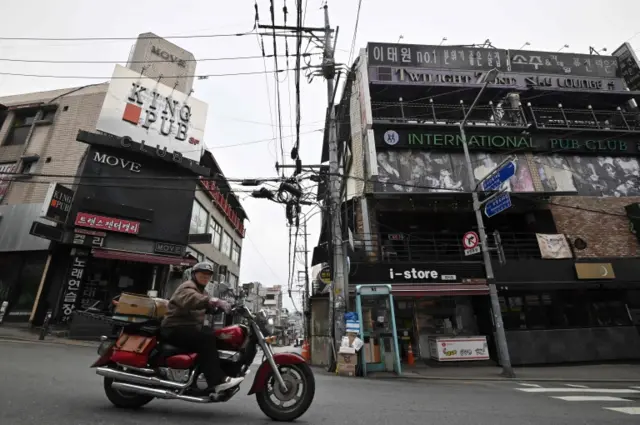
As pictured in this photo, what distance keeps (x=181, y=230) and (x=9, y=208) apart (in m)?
8.39

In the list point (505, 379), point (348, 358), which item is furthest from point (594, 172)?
point (348, 358)

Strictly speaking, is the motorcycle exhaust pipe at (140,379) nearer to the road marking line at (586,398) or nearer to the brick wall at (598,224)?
the road marking line at (586,398)

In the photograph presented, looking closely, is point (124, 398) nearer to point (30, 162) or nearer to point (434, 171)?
point (434, 171)

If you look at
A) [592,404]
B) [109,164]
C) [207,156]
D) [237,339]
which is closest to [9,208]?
[109,164]

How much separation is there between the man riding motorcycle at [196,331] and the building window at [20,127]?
2225 centimetres

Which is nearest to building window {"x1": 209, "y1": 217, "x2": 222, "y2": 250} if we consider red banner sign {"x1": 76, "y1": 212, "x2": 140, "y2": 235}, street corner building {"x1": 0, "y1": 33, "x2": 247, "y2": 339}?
street corner building {"x1": 0, "y1": 33, "x2": 247, "y2": 339}

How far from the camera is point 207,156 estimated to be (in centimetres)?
2338

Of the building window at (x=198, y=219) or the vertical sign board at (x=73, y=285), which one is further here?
the building window at (x=198, y=219)

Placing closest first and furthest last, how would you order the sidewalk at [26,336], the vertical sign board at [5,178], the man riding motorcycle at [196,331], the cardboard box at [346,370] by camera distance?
the man riding motorcycle at [196,331] < the cardboard box at [346,370] < the sidewalk at [26,336] < the vertical sign board at [5,178]

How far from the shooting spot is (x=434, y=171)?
15781mm

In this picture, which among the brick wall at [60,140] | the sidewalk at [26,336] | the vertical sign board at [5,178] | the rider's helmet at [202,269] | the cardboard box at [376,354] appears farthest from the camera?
the vertical sign board at [5,178]

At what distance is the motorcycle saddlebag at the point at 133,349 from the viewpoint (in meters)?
3.53

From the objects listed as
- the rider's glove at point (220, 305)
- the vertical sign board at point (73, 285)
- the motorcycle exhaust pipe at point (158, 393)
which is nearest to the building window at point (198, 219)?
the vertical sign board at point (73, 285)

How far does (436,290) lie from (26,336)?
51.0 ft
